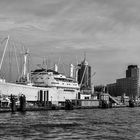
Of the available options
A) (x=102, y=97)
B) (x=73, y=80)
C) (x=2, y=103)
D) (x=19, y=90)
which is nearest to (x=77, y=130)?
(x=2, y=103)

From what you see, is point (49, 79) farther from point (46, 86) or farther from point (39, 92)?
point (39, 92)

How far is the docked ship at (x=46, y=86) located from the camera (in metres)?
148

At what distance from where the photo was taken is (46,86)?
16062cm

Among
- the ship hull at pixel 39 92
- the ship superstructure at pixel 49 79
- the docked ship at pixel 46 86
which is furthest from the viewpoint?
the ship superstructure at pixel 49 79

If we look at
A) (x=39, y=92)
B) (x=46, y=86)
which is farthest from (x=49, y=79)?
(x=39, y=92)

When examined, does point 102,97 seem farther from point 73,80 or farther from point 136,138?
point 136,138

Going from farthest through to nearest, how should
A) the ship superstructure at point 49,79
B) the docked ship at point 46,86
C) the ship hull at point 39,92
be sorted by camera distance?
the ship superstructure at point 49,79 < the docked ship at point 46,86 < the ship hull at point 39,92

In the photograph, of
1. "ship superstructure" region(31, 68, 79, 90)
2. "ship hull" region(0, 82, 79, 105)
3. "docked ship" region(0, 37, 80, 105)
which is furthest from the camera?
"ship superstructure" region(31, 68, 79, 90)

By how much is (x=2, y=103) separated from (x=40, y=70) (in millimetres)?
46413

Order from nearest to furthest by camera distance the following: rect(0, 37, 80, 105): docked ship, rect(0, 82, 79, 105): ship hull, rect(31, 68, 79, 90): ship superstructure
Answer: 1. rect(0, 82, 79, 105): ship hull
2. rect(0, 37, 80, 105): docked ship
3. rect(31, 68, 79, 90): ship superstructure

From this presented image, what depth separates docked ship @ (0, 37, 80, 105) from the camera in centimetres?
14806

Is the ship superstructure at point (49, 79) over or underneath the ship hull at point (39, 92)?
over

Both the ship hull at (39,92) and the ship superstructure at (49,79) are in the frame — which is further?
the ship superstructure at (49,79)

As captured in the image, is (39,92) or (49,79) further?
(49,79)
